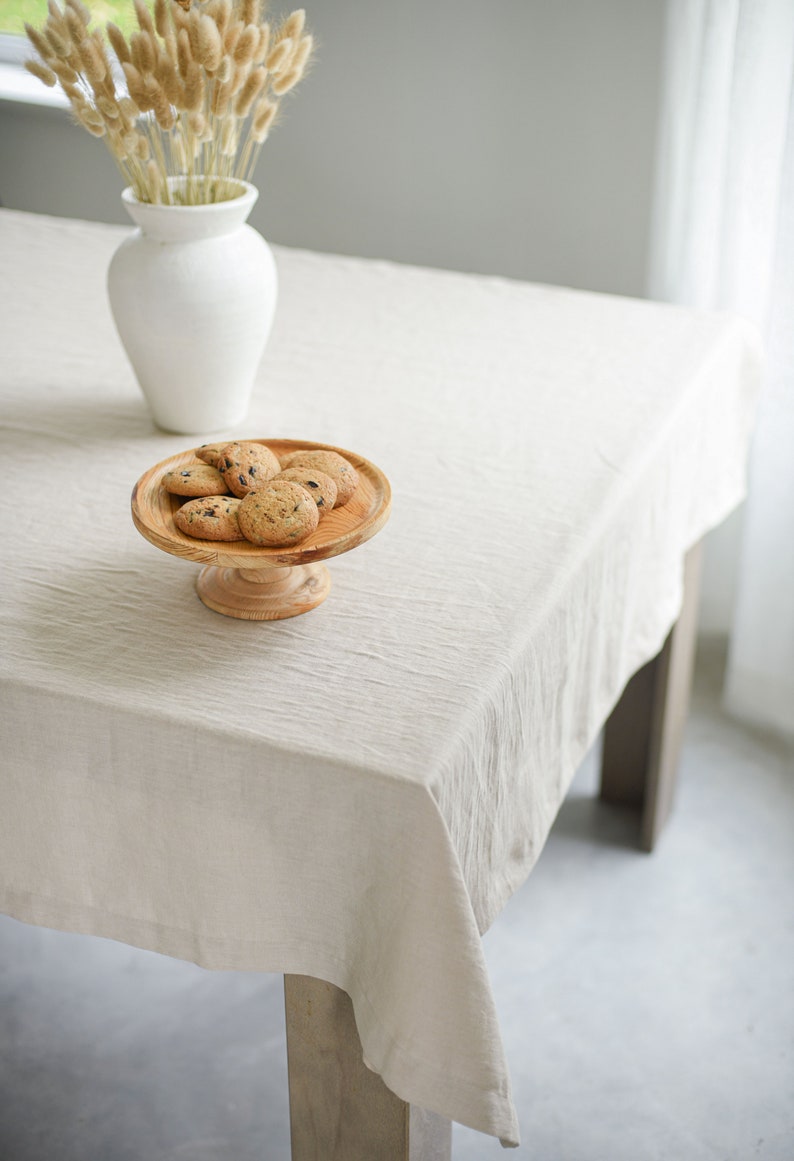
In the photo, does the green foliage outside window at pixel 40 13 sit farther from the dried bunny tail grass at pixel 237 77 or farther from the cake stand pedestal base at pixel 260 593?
the cake stand pedestal base at pixel 260 593

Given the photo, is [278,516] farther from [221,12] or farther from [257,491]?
[221,12]

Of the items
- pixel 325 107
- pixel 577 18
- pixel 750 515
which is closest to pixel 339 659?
pixel 750 515

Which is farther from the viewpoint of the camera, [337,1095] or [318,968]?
[337,1095]

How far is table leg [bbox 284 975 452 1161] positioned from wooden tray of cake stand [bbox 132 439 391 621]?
0.97 ft

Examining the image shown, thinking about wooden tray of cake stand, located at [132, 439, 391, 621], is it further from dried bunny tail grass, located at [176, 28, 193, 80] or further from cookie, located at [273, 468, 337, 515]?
dried bunny tail grass, located at [176, 28, 193, 80]

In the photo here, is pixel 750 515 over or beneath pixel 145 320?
beneath

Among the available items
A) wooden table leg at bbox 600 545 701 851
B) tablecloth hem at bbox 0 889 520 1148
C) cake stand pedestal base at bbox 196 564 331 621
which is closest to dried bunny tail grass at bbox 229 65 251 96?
cake stand pedestal base at bbox 196 564 331 621

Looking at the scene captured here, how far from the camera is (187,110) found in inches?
43.9

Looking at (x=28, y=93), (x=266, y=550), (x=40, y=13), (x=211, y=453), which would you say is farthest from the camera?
(x=40, y=13)

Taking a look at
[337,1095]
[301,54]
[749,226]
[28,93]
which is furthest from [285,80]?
[28,93]

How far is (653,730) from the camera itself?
1809 millimetres

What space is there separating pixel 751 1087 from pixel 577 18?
164cm

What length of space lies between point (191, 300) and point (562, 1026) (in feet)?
3.29

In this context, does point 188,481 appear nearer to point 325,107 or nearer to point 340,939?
point 340,939
